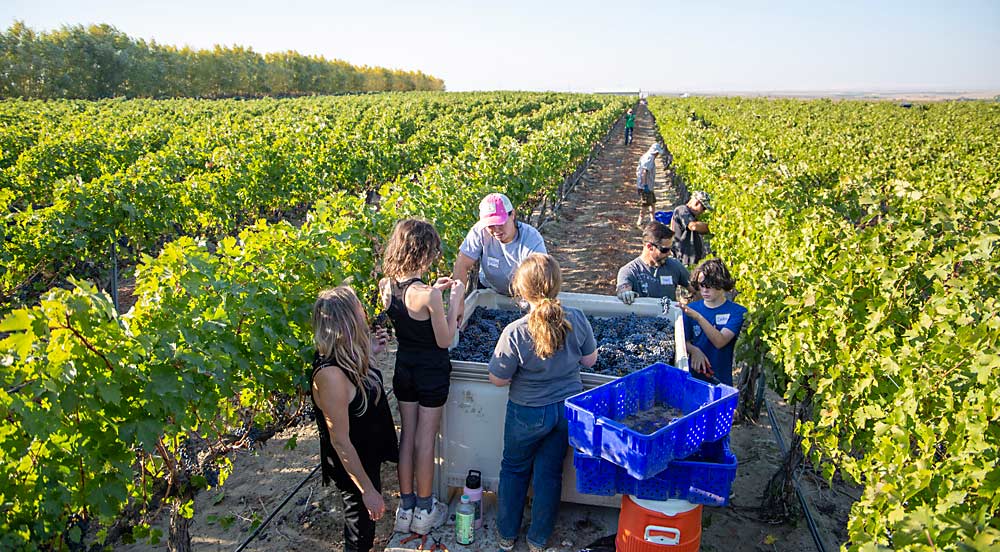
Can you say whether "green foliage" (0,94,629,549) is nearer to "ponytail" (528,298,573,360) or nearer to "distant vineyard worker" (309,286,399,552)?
"distant vineyard worker" (309,286,399,552)

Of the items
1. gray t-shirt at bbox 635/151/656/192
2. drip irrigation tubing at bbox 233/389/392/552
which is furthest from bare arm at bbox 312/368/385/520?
gray t-shirt at bbox 635/151/656/192

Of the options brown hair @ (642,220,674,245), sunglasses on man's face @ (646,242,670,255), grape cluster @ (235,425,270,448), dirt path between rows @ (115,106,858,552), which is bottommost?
dirt path between rows @ (115,106,858,552)

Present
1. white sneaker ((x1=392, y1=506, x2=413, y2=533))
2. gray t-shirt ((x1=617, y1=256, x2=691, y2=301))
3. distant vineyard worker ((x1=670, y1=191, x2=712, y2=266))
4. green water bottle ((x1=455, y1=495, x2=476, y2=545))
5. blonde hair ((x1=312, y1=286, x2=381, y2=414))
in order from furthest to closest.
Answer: distant vineyard worker ((x1=670, y1=191, x2=712, y2=266)), gray t-shirt ((x1=617, y1=256, x2=691, y2=301)), white sneaker ((x1=392, y1=506, x2=413, y2=533)), green water bottle ((x1=455, y1=495, x2=476, y2=545)), blonde hair ((x1=312, y1=286, x2=381, y2=414))

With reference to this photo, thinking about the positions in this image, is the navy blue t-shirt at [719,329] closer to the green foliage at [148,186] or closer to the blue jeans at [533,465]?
the blue jeans at [533,465]

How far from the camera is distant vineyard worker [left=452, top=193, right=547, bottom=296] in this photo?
14.5 feet

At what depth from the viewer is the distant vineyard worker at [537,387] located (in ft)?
10.3

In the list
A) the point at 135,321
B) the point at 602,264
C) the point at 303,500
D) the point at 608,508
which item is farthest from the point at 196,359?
the point at 602,264

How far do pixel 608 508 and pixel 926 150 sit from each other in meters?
15.4

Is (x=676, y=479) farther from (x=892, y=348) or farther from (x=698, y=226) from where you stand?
(x=698, y=226)

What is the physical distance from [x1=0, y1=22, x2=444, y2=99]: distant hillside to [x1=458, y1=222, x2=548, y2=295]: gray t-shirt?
56530mm

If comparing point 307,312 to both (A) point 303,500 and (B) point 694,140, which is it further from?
(B) point 694,140

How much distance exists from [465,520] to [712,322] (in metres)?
2.16

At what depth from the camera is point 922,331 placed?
304 centimetres

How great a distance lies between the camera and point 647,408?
3516 millimetres
